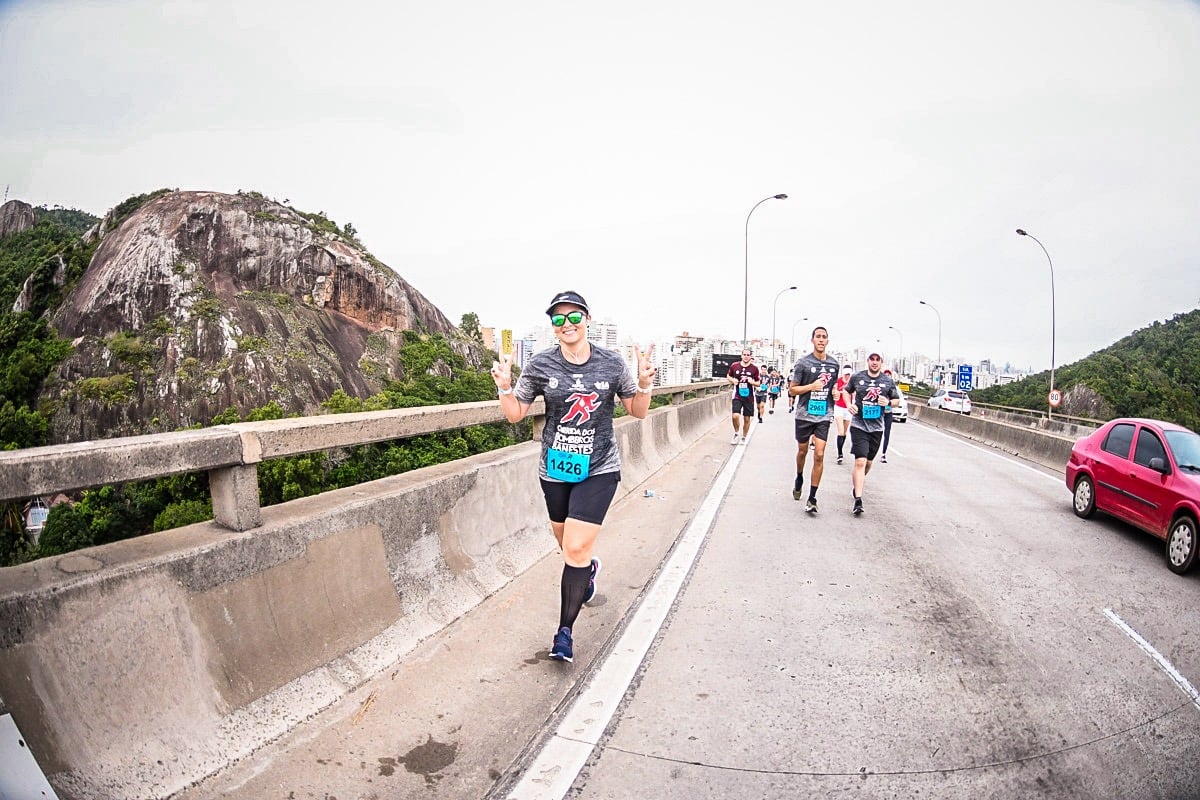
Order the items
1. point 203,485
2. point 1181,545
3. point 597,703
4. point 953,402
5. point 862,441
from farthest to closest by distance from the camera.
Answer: point 203,485
point 953,402
point 862,441
point 1181,545
point 597,703

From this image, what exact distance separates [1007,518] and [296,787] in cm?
854

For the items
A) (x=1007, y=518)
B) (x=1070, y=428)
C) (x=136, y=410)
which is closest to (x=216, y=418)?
(x=136, y=410)

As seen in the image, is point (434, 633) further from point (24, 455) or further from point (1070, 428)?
point (1070, 428)

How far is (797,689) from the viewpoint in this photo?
371 cm

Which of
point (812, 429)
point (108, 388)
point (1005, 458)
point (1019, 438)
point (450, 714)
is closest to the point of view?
point (450, 714)

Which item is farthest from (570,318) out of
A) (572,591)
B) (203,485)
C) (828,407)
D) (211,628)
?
(203,485)

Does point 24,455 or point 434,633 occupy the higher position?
point 24,455

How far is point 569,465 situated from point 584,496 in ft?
0.66

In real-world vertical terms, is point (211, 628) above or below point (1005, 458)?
above

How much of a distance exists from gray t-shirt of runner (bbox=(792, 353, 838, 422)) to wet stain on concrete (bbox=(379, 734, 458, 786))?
21.5ft

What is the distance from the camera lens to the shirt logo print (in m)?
4.08

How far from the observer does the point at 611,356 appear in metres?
4.32

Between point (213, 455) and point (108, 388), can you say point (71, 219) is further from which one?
point (213, 455)

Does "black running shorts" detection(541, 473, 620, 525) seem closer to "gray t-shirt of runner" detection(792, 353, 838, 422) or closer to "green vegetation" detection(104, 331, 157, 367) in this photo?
"gray t-shirt of runner" detection(792, 353, 838, 422)
